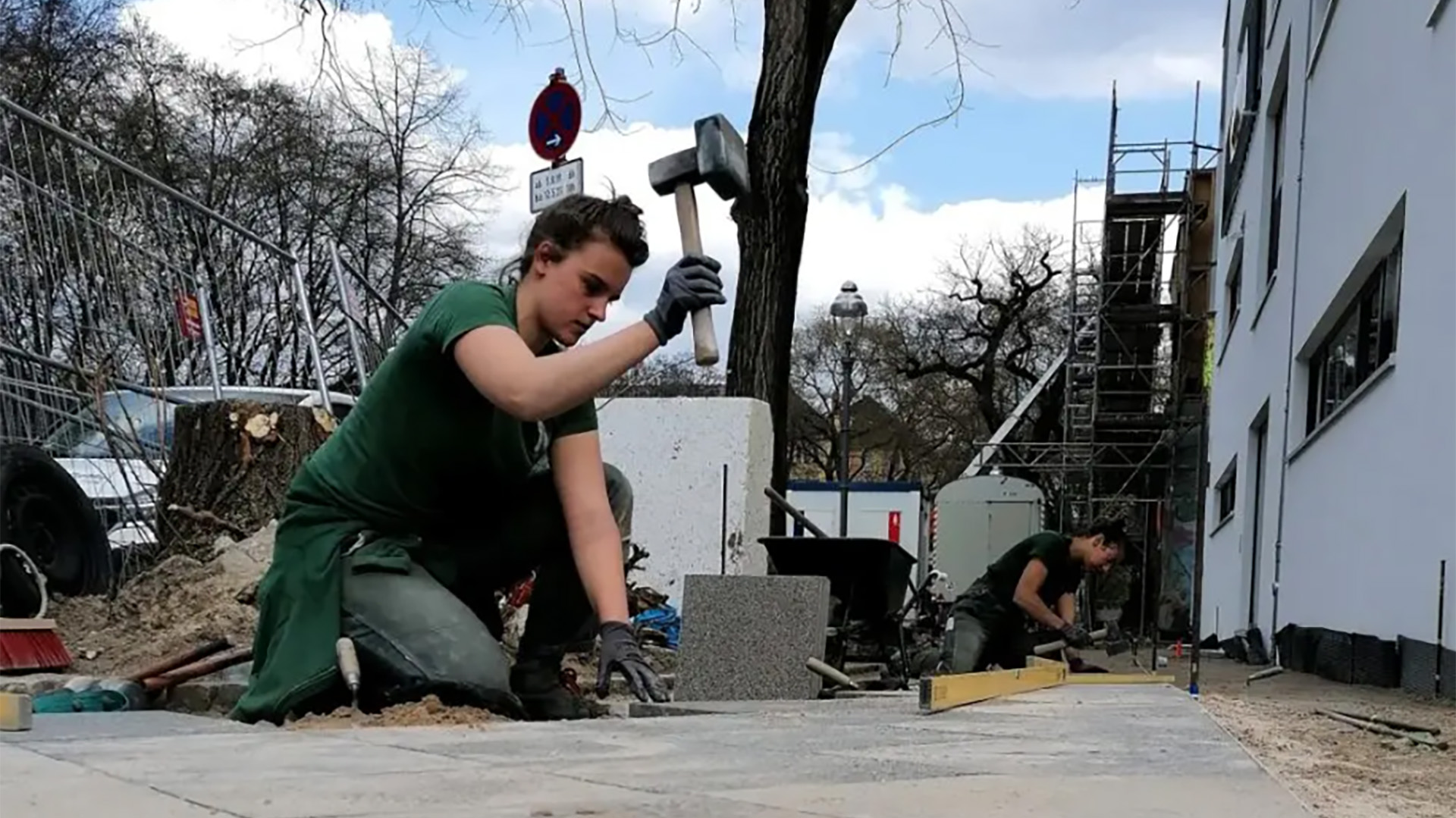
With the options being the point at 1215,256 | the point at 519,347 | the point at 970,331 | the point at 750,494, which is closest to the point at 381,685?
the point at 519,347

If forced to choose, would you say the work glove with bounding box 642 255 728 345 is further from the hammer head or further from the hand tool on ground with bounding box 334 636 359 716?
the hand tool on ground with bounding box 334 636 359 716

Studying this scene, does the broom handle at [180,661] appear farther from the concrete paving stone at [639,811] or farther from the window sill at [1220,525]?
the window sill at [1220,525]

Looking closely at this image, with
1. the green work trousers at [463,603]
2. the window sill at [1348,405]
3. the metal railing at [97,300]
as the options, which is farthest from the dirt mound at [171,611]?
the window sill at [1348,405]

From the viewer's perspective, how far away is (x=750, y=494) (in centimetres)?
910

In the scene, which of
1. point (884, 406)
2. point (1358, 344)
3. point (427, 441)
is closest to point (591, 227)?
point (427, 441)

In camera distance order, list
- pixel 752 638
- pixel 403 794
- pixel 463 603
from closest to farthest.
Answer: pixel 403 794 < pixel 463 603 < pixel 752 638

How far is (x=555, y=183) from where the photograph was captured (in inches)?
303

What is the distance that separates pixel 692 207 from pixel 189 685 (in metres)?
2.41

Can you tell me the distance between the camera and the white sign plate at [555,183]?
7.59 m

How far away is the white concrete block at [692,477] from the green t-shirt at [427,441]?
4.90 m

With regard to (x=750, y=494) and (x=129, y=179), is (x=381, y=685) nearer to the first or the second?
(x=129, y=179)

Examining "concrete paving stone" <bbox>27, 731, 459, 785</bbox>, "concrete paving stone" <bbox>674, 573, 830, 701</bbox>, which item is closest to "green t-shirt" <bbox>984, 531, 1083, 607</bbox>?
"concrete paving stone" <bbox>674, 573, 830, 701</bbox>

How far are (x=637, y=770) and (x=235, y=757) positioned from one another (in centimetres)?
73

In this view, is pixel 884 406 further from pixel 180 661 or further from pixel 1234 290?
pixel 180 661
